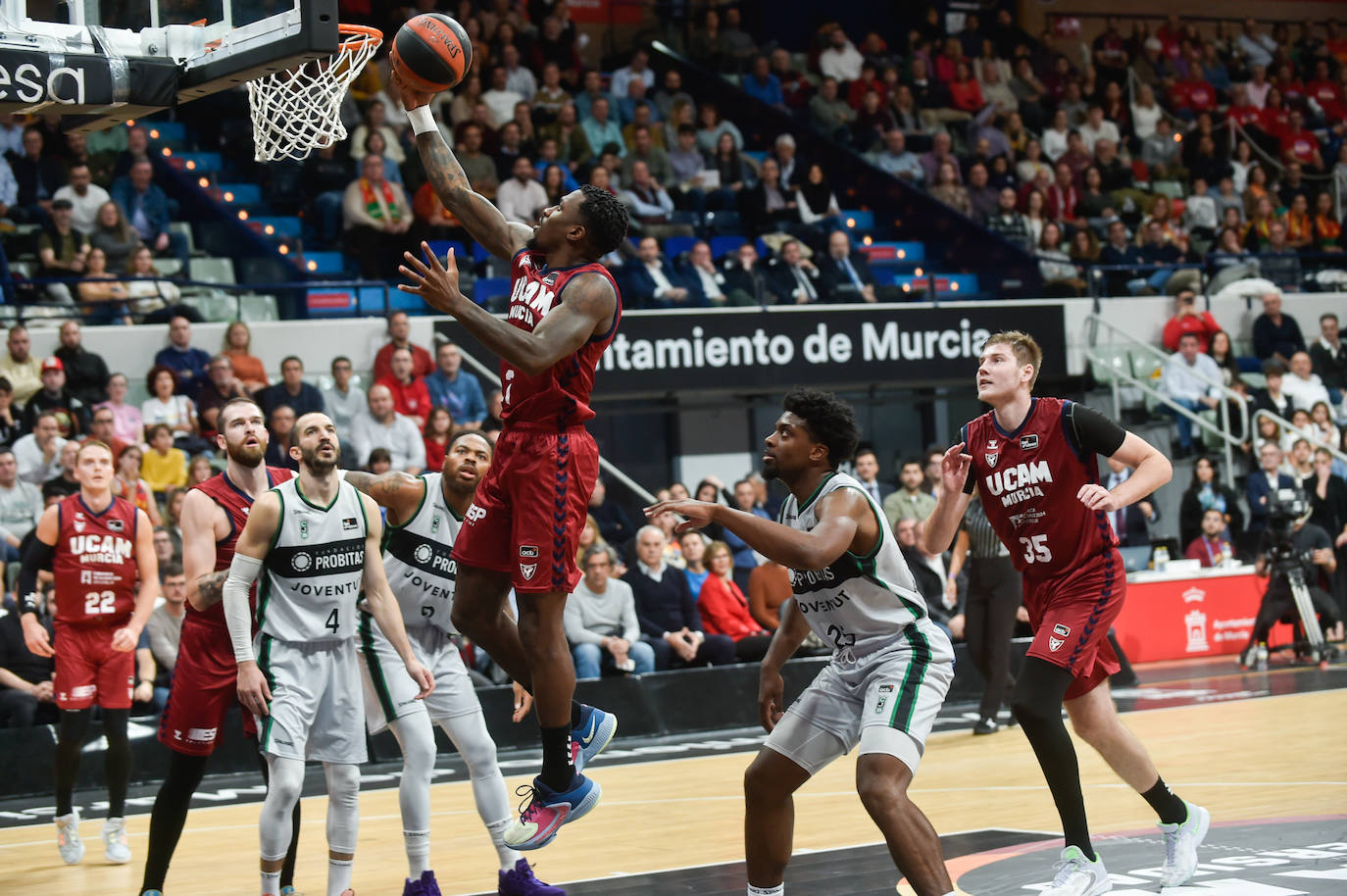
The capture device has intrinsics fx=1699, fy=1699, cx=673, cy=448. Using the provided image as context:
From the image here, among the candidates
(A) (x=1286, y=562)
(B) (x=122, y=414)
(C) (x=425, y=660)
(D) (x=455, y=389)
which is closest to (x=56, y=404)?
(B) (x=122, y=414)

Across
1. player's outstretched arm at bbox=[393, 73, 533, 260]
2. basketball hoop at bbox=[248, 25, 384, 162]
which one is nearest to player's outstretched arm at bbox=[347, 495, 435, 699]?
player's outstretched arm at bbox=[393, 73, 533, 260]

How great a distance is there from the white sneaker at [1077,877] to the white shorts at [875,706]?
94 centimetres

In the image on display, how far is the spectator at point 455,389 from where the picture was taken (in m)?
13.9

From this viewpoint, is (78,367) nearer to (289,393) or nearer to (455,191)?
(289,393)

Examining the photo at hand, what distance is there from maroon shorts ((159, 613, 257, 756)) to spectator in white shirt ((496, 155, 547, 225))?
30.0 feet

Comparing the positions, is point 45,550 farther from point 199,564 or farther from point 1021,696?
point 1021,696

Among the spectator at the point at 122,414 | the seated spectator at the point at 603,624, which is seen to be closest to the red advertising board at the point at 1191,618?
the seated spectator at the point at 603,624

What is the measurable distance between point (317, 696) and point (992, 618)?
6.05m

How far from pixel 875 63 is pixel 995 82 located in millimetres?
1632

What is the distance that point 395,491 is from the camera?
7121 mm

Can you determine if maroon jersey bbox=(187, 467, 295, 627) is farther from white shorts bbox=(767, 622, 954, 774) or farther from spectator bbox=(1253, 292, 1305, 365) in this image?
spectator bbox=(1253, 292, 1305, 365)

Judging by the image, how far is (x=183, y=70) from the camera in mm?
6355

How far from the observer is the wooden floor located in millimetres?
7656

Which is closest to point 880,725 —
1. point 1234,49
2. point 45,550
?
point 45,550
